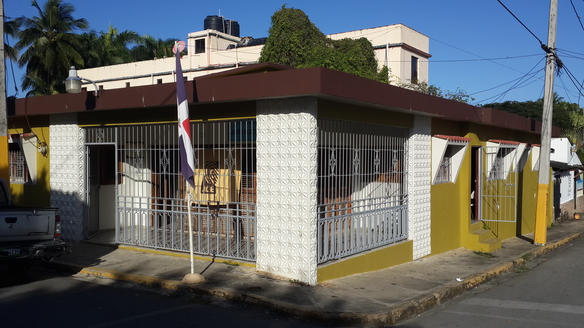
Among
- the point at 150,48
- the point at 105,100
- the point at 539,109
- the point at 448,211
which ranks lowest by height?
the point at 448,211

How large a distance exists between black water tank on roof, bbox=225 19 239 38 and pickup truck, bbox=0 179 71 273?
31697 mm

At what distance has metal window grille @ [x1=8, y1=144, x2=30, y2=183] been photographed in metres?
12.3

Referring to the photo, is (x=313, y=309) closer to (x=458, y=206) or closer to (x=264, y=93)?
(x=264, y=93)

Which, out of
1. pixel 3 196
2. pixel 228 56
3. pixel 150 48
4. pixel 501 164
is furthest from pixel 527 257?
pixel 150 48

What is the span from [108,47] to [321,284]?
1402 inches

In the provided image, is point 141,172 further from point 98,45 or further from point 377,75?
point 98,45

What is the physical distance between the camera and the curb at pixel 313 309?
6.50 m

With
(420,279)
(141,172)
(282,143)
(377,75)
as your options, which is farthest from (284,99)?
(377,75)

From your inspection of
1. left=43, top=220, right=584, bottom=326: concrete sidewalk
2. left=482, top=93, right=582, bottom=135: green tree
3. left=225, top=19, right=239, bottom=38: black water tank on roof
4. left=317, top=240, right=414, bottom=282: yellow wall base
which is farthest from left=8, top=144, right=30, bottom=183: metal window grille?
left=482, top=93, right=582, bottom=135: green tree

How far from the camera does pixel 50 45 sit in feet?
100

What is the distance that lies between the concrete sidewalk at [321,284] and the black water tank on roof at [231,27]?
97.9ft

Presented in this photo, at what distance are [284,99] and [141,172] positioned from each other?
16.0ft

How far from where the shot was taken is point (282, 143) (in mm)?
7953

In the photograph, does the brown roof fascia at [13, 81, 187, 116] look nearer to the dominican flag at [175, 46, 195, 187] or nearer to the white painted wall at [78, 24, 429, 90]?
the dominican flag at [175, 46, 195, 187]
